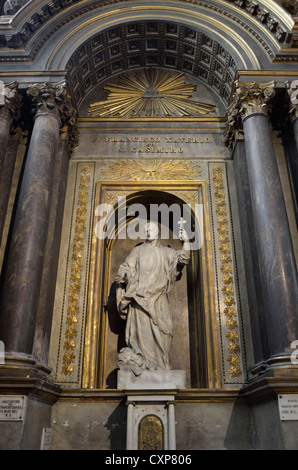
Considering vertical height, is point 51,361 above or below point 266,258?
below

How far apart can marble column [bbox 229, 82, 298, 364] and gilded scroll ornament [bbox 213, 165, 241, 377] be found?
3.00ft

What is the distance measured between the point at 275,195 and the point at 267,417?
3568mm

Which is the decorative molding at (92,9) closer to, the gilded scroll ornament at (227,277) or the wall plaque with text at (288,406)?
the gilded scroll ornament at (227,277)

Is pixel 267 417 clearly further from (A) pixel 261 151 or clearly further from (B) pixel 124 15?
→ (B) pixel 124 15

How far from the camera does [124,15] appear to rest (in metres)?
9.29

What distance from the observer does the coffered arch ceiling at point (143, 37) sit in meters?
8.47

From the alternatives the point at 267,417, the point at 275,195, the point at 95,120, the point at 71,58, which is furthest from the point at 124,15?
the point at 267,417

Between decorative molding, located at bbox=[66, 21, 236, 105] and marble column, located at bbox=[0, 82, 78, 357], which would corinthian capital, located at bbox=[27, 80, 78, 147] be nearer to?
marble column, located at bbox=[0, 82, 78, 357]

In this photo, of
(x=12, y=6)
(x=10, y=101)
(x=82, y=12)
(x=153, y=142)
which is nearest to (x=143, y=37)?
(x=82, y=12)

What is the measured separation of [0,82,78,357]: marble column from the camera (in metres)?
6.26

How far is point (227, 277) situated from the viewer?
788 centimetres

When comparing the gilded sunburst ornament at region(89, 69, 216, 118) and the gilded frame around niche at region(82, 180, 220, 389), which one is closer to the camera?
the gilded frame around niche at region(82, 180, 220, 389)

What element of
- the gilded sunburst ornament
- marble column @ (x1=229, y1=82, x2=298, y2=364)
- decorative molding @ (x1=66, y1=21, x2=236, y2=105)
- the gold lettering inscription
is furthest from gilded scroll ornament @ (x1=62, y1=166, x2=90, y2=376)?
marble column @ (x1=229, y1=82, x2=298, y2=364)
